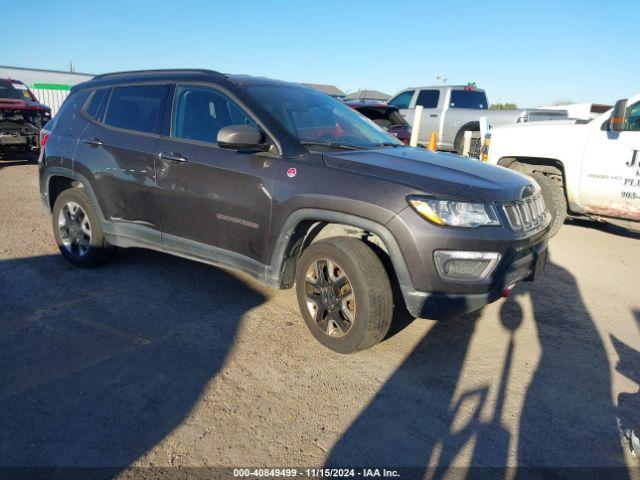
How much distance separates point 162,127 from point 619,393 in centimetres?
375

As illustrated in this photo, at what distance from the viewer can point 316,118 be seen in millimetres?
3848

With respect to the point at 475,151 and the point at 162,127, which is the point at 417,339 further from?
the point at 475,151

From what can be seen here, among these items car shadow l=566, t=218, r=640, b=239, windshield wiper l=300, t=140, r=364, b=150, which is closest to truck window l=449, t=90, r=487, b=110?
car shadow l=566, t=218, r=640, b=239

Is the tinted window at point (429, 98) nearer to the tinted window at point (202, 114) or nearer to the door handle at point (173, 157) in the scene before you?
the tinted window at point (202, 114)

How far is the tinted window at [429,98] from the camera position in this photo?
13.1m

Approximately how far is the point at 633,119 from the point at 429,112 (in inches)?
298

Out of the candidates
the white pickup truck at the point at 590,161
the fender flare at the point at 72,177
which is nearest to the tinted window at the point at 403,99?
the white pickup truck at the point at 590,161

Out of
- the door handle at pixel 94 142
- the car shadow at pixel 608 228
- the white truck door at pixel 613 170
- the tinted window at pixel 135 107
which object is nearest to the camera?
the tinted window at pixel 135 107

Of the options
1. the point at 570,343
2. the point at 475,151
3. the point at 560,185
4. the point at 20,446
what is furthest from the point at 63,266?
the point at 475,151

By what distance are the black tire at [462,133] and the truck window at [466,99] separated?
1.08 metres

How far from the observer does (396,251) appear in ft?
9.27

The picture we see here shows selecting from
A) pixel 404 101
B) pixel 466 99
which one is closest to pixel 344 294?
pixel 466 99

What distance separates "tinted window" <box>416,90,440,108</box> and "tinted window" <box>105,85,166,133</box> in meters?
10.2

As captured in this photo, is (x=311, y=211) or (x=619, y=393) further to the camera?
(x=311, y=211)
